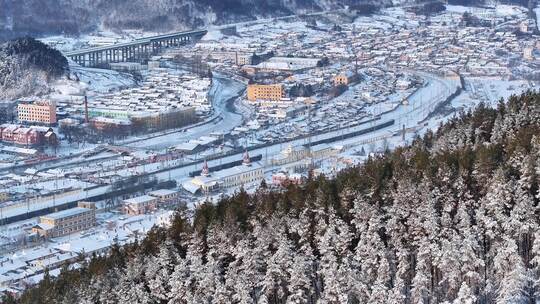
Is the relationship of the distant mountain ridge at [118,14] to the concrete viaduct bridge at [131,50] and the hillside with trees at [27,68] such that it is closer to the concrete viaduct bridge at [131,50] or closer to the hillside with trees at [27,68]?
the concrete viaduct bridge at [131,50]

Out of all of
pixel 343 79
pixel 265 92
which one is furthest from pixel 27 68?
pixel 343 79

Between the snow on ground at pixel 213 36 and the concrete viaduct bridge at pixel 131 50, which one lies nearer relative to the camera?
the concrete viaduct bridge at pixel 131 50

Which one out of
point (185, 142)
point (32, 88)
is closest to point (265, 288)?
point (185, 142)

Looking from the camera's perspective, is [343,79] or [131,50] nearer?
[343,79]

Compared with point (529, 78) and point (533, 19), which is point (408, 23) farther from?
point (529, 78)

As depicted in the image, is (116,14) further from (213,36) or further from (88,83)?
(88,83)

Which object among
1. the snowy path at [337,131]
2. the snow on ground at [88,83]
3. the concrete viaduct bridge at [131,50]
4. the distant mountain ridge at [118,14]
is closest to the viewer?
the snowy path at [337,131]

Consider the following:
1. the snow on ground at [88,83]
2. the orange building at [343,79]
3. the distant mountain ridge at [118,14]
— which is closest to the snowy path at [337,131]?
the orange building at [343,79]
